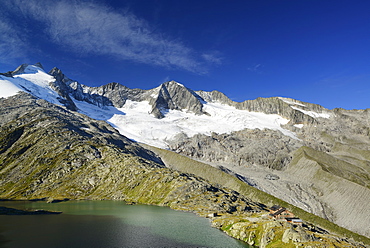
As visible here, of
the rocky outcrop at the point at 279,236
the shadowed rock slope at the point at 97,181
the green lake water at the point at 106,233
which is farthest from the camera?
the shadowed rock slope at the point at 97,181

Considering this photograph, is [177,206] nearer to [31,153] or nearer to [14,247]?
[14,247]

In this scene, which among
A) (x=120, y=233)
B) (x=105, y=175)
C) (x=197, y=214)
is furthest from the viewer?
(x=105, y=175)

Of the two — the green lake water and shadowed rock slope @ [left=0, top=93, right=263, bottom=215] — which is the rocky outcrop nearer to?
the green lake water

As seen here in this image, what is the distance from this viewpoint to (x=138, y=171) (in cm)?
18138

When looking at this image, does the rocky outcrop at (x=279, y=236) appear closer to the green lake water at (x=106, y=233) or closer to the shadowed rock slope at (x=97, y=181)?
the green lake water at (x=106, y=233)

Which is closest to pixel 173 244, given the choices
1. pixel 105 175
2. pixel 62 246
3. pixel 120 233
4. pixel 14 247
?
pixel 120 233

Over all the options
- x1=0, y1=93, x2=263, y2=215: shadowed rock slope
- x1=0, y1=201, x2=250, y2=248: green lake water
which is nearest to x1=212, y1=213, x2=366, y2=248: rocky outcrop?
x1=0, y1=201, x2=250, y2=248: green lake water

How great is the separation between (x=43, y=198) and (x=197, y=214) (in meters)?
92.8

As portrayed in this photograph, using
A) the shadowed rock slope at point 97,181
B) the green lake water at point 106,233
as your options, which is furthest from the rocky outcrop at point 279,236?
the shadowed rock slope at point 97,181

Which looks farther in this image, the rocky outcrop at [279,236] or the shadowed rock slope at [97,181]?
the shadowed rock slope at [97,181]

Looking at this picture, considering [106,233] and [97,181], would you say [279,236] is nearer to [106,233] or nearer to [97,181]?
[106,233]

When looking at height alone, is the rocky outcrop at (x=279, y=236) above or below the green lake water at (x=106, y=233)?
above

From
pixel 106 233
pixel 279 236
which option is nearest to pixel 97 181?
pixel 106 233

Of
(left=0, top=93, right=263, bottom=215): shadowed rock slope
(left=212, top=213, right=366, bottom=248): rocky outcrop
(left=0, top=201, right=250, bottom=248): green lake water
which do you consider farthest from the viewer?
(left=0, top=93, right=263, bottom=215): shadowed rock slope
